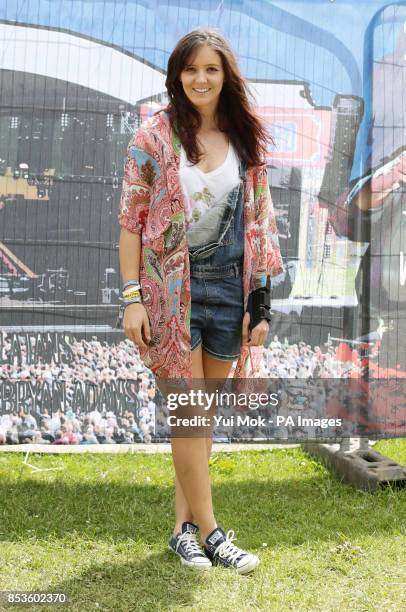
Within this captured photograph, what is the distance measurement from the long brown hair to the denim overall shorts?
11 cm

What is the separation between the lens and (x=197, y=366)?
116 inches

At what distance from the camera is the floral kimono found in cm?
283

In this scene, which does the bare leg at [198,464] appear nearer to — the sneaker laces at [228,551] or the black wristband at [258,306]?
the sneaker laces at [228,551]

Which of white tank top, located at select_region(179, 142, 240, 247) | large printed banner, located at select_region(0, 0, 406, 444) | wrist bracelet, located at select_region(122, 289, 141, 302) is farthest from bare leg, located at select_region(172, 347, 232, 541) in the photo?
large printed banner, located at select_region(0, 0, 406, 444)

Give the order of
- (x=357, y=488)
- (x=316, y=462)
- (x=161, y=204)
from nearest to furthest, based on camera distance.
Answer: (x=161, y=204)
(x=357, y=488)
(x=316, y=462)

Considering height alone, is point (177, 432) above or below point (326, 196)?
below

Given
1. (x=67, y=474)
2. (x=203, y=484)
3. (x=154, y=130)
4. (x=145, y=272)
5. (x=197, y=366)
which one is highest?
(x=154, y=130)

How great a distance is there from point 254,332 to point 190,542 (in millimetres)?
808

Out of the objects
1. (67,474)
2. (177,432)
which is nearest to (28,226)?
(67,474)

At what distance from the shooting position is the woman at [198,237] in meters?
2.85

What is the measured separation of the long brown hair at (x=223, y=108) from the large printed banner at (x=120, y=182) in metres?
1.11

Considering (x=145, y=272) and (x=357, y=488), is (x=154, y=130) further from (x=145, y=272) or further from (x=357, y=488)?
(x=357, y=488)

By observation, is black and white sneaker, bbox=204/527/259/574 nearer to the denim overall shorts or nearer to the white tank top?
the denim overall shorts

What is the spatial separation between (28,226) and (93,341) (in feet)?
2.11
